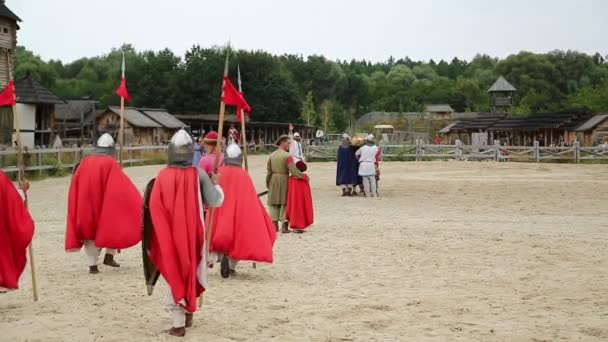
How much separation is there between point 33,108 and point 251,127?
2902 centimetres

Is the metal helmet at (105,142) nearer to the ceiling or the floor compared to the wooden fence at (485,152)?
nearer to the ceiling

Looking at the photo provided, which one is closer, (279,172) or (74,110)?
(279,172)

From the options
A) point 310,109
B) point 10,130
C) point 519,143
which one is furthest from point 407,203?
point 310,109

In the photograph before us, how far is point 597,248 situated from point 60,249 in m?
8.09

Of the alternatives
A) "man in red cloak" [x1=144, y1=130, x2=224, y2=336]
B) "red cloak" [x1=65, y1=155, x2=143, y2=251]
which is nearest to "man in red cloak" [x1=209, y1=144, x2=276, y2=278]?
"red cloak" [x1=65, y1=155, x2=143, y2=251]

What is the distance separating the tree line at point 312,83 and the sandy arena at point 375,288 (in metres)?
50.5

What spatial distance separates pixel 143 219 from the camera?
6.89 metres

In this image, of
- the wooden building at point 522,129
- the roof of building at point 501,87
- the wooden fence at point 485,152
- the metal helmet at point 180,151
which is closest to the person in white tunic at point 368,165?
the metal helmet at point 180,151

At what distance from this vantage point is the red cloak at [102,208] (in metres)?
9.62

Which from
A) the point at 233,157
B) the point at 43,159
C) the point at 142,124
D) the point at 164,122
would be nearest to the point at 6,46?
the point at 43,159

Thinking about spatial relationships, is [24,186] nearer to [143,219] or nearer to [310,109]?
[143,219]

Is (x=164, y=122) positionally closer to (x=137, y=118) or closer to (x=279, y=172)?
(x=137, y=118)

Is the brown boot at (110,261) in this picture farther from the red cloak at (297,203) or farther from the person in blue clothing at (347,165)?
the person in blue clothing at (347,165)

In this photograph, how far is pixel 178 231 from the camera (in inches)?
264
